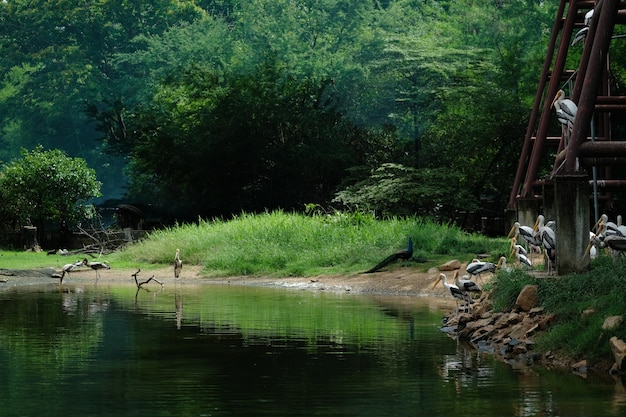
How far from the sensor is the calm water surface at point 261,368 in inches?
527

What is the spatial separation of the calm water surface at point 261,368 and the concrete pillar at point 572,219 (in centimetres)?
229

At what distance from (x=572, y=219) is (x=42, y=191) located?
3364cm

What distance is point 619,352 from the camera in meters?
15.2

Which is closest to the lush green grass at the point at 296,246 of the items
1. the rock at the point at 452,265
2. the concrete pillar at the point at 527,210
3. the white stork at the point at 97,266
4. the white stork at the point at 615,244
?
the rock at the point at 452,265

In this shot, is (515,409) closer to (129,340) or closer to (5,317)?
(129,340)

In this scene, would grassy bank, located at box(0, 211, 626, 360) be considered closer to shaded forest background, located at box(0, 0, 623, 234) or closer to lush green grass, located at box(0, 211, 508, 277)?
lush green grass, located at box(0, 211, 508, 277)

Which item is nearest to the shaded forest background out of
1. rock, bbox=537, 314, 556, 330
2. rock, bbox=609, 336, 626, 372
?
rock, bbox=537, 314, 556, 330

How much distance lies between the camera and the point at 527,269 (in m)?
22.0

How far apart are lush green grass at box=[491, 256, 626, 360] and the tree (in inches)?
1288

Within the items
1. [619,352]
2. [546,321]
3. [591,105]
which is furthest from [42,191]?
[619,352]

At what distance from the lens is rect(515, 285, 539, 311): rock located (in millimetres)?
18406

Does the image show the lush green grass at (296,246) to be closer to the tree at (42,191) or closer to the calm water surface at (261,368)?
the tree at (42,191)

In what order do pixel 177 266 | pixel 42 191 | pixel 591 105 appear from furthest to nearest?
pixel 42 191
pixel 177 266
pixel 591 105

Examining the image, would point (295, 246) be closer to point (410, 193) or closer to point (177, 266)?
point (177, 266)
